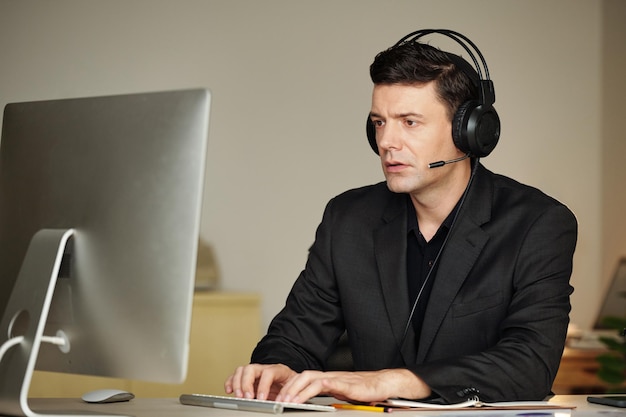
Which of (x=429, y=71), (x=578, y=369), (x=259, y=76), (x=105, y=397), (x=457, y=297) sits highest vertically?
(x=259, y=76)

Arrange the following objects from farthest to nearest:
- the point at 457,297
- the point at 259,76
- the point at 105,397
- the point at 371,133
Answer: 1. the point at 259,76
2. the point at 371,133
3. the point at 457,297
4. the point at 105,397

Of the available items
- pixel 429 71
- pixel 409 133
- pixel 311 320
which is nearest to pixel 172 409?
pixel 311 320

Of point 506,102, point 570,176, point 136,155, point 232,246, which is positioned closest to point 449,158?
point 136,155

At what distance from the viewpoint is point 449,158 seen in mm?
2121

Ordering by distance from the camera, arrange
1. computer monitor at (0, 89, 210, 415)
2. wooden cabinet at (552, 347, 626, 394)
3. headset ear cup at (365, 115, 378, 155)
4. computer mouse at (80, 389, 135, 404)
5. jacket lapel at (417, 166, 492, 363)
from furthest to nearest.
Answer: wooden cabinet at (552, 347, 626, 394)
headset ear cup at (365, 115, 378, 155)
jacket lapel at (417, 166, 492, 363)
computer mouse at (80, 389, 135, 404)
computer monitor at (0, 89, 210, 415)

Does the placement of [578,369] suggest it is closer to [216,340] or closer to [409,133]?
[216,340]

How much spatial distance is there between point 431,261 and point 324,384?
647 millimetres

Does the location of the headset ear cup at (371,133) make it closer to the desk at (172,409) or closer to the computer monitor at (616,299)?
the desk at (172,409)

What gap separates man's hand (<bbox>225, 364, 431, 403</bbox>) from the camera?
1.55m

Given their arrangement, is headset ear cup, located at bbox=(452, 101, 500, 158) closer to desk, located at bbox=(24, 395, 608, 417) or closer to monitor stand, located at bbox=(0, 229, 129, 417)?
desk, located at bbox=(24, 395, 608, 417)

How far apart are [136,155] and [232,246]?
9.58ft

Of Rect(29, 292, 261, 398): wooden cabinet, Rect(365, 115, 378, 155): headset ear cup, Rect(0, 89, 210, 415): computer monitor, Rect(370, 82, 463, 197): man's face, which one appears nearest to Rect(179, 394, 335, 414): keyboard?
Rect(0, 89, 210, 415): computer monitor

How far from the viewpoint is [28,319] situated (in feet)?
4.41

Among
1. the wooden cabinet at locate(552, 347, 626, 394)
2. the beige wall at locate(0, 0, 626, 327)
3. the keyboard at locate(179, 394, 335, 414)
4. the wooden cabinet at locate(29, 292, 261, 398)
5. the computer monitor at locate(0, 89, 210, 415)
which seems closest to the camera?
the computer monitor at locate(0, 89, 210, 415)
